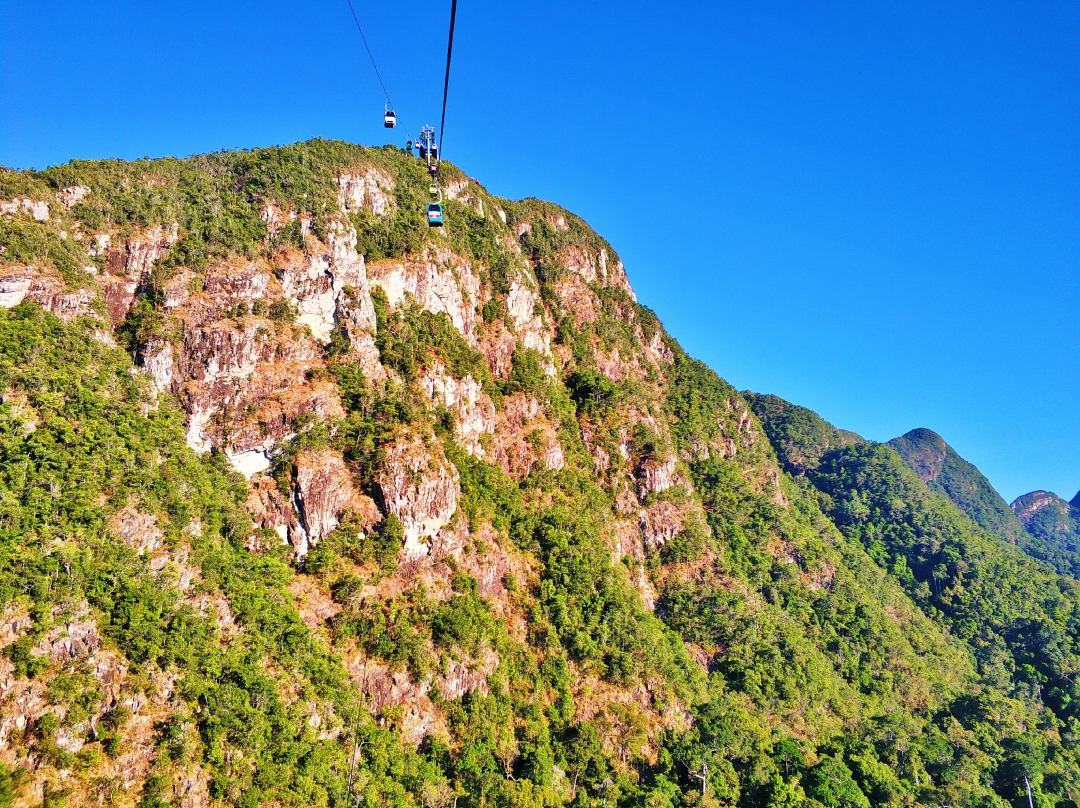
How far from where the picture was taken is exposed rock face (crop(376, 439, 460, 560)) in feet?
196

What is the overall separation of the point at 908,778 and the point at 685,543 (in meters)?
36.8

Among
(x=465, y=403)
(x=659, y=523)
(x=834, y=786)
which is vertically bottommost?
(x=834, y=786)

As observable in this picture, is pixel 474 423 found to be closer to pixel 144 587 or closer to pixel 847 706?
pixel 144 587

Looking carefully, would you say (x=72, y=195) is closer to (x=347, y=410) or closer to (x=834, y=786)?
(x=347, y=410)

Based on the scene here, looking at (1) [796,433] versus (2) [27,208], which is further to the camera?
(1) [796,433]

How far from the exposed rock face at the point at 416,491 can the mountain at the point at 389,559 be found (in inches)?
10.9

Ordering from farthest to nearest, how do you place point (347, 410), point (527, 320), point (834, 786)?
1. point (527, 320)
2. point (347, 410)
3. point (834, 786)

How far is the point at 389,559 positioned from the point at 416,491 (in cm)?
776

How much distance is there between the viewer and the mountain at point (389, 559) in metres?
40.9

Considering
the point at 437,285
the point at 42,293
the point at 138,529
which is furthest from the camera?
the point at 437,285

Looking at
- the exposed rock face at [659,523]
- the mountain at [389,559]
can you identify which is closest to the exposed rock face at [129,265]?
the mountain at [389,559]

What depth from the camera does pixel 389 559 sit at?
5781cm

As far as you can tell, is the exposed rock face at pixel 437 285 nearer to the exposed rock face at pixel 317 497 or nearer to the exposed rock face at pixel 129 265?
the exposed rock face at pixel 129 265

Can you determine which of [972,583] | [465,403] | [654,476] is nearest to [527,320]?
[465,403]
